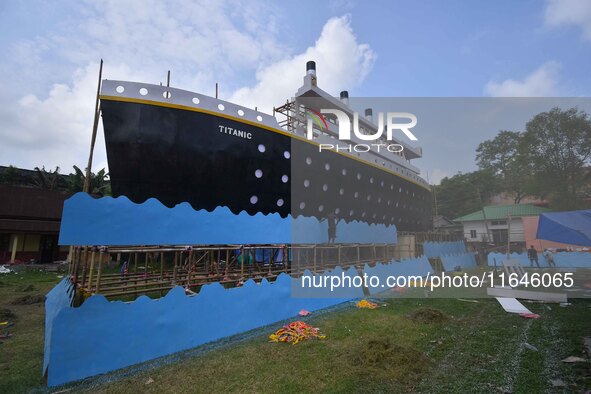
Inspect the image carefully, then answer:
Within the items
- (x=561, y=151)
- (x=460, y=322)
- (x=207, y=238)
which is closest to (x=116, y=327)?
(x=207, y=238)

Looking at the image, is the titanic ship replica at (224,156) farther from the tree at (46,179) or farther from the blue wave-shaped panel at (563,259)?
the tree at (46,179)

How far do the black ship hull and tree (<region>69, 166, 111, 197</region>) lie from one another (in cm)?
2060

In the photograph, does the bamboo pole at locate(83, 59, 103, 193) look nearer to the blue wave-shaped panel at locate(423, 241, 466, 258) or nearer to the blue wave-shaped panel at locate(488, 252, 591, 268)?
the blue wave-shaped panel at locate(423, 241, 466, 258)

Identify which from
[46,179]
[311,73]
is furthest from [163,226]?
[46,179]

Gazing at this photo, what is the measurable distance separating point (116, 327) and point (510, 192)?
14961 mm

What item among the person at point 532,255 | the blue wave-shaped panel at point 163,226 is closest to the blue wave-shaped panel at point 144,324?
the blue wave-shaped panel at point 163,226

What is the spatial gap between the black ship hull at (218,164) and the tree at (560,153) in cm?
700

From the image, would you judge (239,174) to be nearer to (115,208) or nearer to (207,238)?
(207,238)

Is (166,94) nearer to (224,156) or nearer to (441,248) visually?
(224,156)

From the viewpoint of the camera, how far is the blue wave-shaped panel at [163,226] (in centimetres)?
536

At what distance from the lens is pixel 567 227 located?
9.72 m

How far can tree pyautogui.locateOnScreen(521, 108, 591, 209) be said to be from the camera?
35.3 ft

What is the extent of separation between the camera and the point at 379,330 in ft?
22.8

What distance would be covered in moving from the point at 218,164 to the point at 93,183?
77.3 ft
